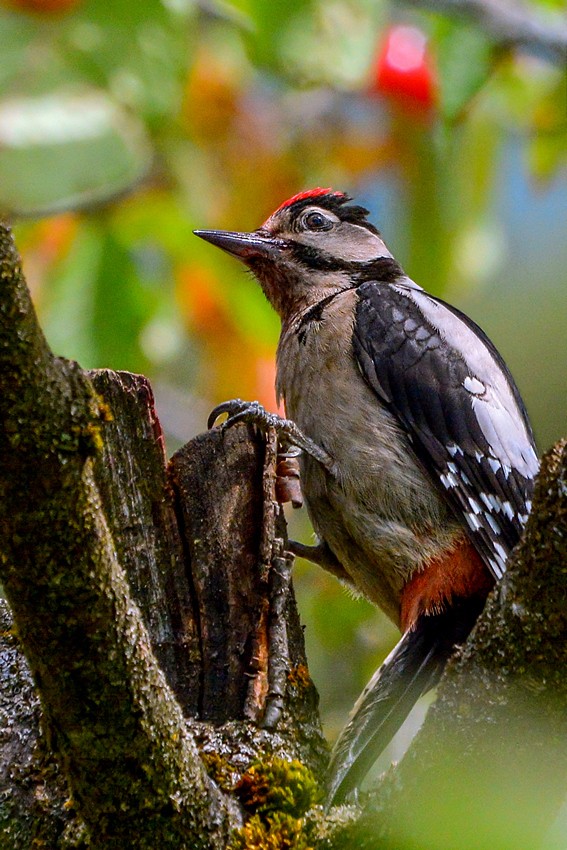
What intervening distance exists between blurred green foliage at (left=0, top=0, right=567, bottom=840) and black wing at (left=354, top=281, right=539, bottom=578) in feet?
2.22

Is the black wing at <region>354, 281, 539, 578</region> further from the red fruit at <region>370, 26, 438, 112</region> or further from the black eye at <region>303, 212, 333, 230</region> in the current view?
the red fruit at <region>370, 26, 438, 112</region>

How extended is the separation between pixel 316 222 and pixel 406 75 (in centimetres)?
118

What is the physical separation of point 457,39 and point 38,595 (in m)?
2.81

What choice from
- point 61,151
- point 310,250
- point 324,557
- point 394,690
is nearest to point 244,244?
point 310,250

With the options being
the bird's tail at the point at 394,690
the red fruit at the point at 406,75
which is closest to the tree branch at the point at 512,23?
the red fruit at the point at 406,75

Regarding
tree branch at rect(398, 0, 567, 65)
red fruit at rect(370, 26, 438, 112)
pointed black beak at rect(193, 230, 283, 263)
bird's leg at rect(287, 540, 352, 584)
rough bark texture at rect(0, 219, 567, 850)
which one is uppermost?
red fruit at rect(370, 26, 438, 112)

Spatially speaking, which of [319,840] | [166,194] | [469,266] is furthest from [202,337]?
[319,840]

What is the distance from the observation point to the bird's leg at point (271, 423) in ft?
9.60

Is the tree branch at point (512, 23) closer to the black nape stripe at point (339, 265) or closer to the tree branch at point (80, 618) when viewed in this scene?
the black nape stripe at point (339, 265)

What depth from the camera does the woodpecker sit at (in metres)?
3.31

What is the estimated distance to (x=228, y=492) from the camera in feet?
8.80

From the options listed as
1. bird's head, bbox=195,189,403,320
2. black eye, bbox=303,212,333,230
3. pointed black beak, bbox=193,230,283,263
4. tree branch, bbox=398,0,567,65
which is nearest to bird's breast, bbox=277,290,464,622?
bird's head, bbox=195,189,403,320

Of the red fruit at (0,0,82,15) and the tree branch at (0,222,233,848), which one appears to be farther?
the red fruit at (0,0,82,15)

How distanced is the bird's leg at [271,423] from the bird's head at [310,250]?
2.62ft
